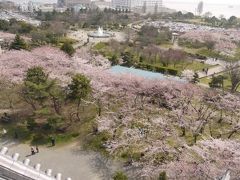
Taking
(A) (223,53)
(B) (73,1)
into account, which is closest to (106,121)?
(A) (223,53)

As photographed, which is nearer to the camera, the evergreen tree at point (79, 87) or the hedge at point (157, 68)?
the evergreen tree at point (79, 87)

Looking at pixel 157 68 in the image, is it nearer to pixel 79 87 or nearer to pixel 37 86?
pixel 79 87

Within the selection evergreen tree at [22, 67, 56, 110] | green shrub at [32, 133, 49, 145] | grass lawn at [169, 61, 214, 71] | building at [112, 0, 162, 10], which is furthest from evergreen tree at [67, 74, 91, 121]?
building at [112, 0, 162, 10]

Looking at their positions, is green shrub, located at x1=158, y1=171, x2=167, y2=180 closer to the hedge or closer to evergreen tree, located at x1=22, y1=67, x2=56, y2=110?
evergreen tree, located at x1=22, y1=67, x2=56, y2=110

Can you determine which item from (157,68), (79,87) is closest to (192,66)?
(157,68)

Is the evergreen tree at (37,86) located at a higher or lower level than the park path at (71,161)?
higher

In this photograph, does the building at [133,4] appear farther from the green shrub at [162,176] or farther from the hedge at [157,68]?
the green shrub at [162,176]

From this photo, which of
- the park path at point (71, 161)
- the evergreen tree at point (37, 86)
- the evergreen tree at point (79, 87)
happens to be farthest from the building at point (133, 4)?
the park path at point (71, 161)

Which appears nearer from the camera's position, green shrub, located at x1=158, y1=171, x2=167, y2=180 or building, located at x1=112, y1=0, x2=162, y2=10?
green shrub, located at x1=158, y1=171, x2=167, y2=180
